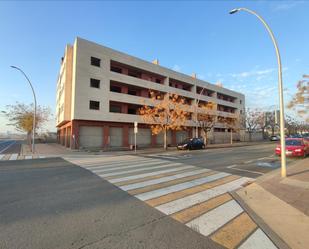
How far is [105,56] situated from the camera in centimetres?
2886

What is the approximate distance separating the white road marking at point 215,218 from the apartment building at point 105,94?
2383 centimetres

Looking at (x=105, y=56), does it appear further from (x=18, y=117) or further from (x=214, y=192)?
(x=214, y=192)

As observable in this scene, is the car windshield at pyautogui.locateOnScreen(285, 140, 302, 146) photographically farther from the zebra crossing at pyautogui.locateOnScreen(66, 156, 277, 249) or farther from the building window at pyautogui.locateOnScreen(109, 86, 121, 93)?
the building window at pyautogui.locateOnScreen(109, 86, 121, 93)

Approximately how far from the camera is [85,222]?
418 cm

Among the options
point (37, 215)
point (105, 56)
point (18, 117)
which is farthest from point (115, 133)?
point (37, 215)

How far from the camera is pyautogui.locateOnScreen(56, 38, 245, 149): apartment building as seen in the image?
26.3 m

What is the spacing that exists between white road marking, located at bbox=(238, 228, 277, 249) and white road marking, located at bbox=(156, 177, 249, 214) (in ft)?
5.87

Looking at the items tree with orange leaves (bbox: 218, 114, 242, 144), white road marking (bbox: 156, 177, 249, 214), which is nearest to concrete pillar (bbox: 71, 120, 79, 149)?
white road marking (bbox: 156, 177, 249, 214)

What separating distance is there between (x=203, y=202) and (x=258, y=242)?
2.14 m

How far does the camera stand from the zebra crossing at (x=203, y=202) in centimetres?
368

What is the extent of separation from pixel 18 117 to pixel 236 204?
35577 millimetres

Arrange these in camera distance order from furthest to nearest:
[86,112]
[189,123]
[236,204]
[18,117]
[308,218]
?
[189,123] → [18,117] → [86,112] → [236,204] → [308,218]

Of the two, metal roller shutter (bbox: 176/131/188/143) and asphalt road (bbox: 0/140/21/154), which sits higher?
metal roller shutter (bbox: 176/131/188/143)

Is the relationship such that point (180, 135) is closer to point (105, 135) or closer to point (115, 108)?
point (115, 108)
